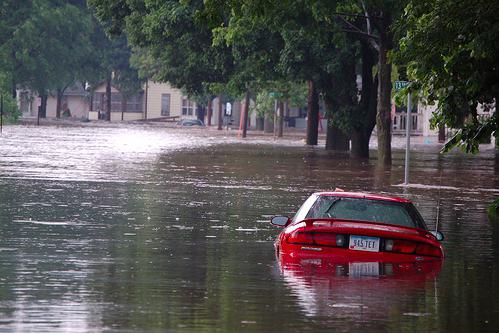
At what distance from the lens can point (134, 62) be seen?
5359 inches

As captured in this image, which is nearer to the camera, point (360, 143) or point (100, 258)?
point (100, 258)

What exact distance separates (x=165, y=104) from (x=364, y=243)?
14318 cm

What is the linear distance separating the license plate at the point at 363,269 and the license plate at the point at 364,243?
22cm

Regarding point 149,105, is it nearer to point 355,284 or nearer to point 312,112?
point 312,112

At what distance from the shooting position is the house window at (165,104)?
15900 cm

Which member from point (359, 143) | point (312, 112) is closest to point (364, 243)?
point (359, 143)

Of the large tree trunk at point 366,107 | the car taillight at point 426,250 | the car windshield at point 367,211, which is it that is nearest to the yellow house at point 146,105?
the large tree trunk at point 366,107

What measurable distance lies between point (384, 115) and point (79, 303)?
33.8 m

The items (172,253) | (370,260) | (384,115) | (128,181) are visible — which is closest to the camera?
(370,260)

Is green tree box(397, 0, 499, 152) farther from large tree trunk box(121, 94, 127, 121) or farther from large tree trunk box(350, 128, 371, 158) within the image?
large tree trunk box(121, 94, 127, 121)

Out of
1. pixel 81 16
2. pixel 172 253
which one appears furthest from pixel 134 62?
pixel 172 253

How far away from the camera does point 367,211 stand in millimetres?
17781

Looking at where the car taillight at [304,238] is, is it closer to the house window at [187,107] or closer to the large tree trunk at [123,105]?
the large tree trunk at [123,105]

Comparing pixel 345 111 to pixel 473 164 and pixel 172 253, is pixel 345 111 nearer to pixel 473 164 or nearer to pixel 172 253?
pixel 473 164
